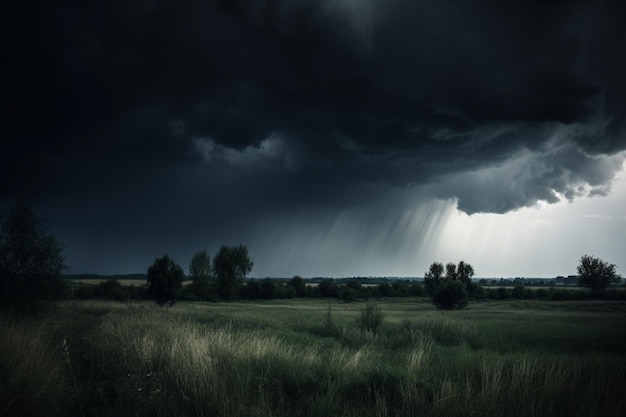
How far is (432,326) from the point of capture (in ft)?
69.6

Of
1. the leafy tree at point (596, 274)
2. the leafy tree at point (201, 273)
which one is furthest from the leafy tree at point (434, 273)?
the leafy tree at point (201, 273)

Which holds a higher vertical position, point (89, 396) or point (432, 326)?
point (89, 396)

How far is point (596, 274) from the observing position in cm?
8350

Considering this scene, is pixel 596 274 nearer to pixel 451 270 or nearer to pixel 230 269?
pixel 451 270

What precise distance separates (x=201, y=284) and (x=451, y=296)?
55.4 m

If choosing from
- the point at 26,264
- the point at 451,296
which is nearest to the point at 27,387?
the point at 26,264

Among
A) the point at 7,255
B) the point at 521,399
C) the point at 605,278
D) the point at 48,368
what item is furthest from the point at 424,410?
the point at 605,278

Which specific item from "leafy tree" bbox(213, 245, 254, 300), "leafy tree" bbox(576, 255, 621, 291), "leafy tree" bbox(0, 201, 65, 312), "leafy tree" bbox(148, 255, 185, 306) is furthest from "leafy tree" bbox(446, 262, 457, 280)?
"leafy tree" bbox(0, 201, 65, 312)

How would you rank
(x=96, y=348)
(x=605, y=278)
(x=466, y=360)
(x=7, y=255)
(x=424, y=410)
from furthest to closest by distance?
1. (x=605, y=278)
2. (x=7, y=255)
3. (x=466, y=360)
4. (x=96, y=348)
5. (x=424, y=410)

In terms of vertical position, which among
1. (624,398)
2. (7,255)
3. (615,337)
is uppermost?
(7,255)

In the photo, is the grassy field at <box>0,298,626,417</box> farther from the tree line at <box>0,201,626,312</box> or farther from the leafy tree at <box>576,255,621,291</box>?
the leafy tree at <box>576,255,621,291</box>

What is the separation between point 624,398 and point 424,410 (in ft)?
14.1

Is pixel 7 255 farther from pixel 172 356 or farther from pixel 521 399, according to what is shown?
pixel 521 399

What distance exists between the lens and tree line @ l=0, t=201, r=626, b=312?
1812 cm
